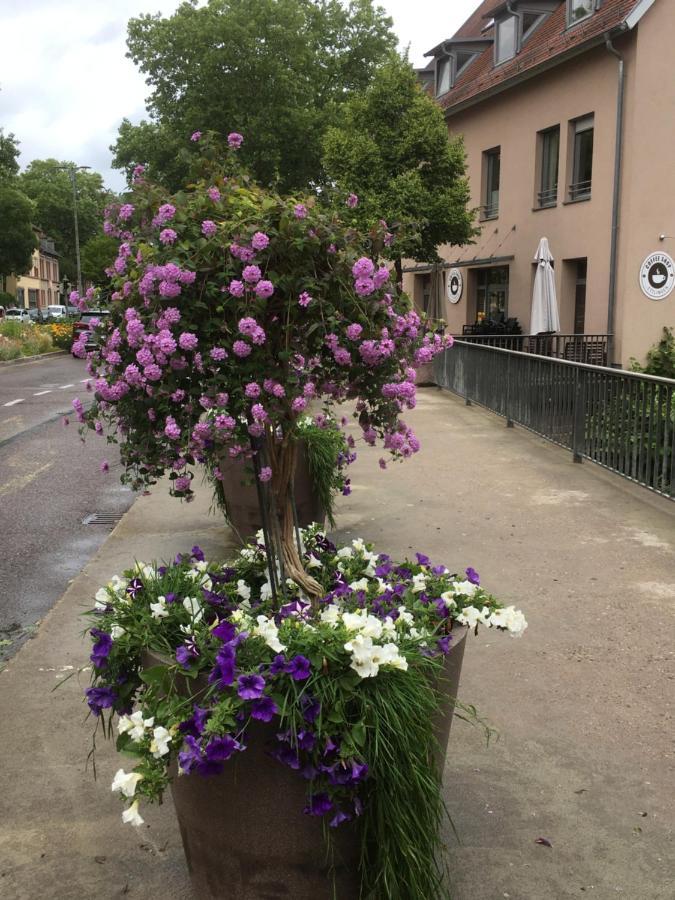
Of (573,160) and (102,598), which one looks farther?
(573,160)

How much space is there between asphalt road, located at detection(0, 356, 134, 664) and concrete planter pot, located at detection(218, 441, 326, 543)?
4.01 ft

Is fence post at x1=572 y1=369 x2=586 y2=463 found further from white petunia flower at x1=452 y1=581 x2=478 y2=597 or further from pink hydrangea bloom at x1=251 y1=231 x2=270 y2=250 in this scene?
pink hydrangea bloom at x1=251 y1=231 x2=270 y2=250

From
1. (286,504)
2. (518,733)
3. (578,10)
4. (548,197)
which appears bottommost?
(518,733)

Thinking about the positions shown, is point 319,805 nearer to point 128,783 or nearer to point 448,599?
point 128,783

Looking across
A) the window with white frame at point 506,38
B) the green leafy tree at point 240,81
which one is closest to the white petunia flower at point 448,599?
the window with white frame at point 506,38

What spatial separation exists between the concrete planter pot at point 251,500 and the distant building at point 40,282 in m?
85.8

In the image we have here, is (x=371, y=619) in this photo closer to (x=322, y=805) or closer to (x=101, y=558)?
(x=322, y=805)

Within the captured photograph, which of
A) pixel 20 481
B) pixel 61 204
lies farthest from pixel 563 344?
pixel 61 204

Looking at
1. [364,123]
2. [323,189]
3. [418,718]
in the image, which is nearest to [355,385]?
[323,189]

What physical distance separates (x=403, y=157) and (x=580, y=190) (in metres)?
4.94

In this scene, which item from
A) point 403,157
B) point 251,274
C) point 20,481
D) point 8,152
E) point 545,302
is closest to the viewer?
point 251,274

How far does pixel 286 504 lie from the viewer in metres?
3.39

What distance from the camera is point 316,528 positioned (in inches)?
156

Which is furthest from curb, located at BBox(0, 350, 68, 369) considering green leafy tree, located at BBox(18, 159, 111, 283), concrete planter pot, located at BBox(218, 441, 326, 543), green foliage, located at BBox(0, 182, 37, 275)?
green leafy tree, located at BBox(18, 159, 111, 283)
